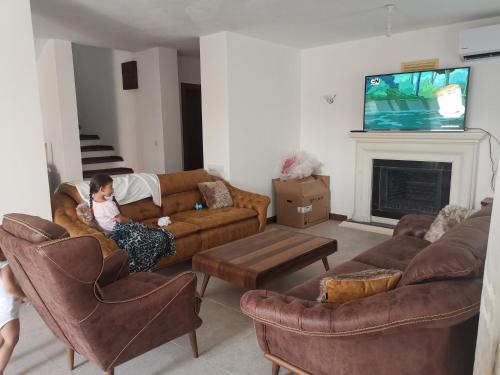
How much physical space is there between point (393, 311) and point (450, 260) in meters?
0.33

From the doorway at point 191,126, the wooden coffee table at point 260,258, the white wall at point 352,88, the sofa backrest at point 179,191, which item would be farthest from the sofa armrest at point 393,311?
the doorway at point 191,126

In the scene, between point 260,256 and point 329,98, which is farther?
point 329,98

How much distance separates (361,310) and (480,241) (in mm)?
716

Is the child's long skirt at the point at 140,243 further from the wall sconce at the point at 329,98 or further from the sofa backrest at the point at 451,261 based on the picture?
the wall sconce at the point at 329,98

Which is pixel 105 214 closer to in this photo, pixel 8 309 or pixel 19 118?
pixel 19 118

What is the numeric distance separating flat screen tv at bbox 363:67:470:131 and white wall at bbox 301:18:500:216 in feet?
0.56

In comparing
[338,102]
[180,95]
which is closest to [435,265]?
[338,102]

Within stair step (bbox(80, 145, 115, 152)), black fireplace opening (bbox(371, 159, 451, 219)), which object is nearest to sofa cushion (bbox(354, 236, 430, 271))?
black fireplace opening (bbox(371, 159, 451, 219))

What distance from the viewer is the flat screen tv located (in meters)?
4.23

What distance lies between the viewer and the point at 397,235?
11.0ft

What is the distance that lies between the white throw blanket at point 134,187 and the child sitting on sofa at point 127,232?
509 mm

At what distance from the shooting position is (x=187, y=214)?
13.8 ft

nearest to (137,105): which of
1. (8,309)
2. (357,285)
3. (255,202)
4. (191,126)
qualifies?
(191,126)

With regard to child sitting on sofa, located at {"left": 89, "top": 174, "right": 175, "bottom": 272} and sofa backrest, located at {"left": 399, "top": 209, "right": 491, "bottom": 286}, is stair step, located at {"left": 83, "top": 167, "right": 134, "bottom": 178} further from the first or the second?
sofa backrest, located at {"left": 399, "top": 209, "right": 491, "bottom": 286}
